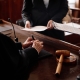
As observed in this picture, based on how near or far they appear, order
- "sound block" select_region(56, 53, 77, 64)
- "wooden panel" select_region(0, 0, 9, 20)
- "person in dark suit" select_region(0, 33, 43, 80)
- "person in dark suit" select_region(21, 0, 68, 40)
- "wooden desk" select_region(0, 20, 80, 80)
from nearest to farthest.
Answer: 1. "person in dark suit" select_region(0, 33, 43, 80)
2. "wooden desk" select_region(0, 20, 80, 80)
3. "sound block" select_region(56, 53, 77, 64)
4. "person in dark suit" select_region(21, 0, 68, 40)
5. "wooden panel" select_region(0, 0, 9, 20)

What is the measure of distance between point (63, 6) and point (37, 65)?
104cm

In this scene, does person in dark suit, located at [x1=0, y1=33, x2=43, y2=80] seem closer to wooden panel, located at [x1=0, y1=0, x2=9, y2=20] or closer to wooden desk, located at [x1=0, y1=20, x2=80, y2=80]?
wooden desk, located at [x1=0, y1=20, x2=80, y2=80]

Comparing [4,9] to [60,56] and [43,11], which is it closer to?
[43,11]

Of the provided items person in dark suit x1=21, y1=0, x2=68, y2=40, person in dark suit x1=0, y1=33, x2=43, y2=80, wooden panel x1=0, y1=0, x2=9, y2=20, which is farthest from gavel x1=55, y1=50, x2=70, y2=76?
wooden panel x1=0, y1=0, x2=9, y2=20

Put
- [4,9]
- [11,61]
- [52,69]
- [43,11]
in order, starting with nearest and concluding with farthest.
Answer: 1. [11,61]
2. [52,69]
3. [43,11]
4. [4,9]

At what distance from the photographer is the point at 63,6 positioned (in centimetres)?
204

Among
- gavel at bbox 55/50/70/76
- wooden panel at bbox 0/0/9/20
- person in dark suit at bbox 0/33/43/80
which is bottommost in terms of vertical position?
wooden panel at bbox 0/0/9/20

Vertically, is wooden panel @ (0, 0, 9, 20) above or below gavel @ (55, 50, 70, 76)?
below

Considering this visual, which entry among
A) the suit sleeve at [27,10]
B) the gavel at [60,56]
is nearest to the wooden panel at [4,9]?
the suit sleeve at [27,10]

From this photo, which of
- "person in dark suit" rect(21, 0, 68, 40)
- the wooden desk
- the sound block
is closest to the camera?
the wooden desk

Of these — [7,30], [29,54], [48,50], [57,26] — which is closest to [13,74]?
[29,54]

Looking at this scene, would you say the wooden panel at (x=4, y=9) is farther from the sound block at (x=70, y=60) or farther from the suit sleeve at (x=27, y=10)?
the sound block at (x=70, y=60)

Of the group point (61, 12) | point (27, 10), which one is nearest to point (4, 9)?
point (27, 10)

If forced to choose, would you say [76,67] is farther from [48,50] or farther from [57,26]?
[57,26]
